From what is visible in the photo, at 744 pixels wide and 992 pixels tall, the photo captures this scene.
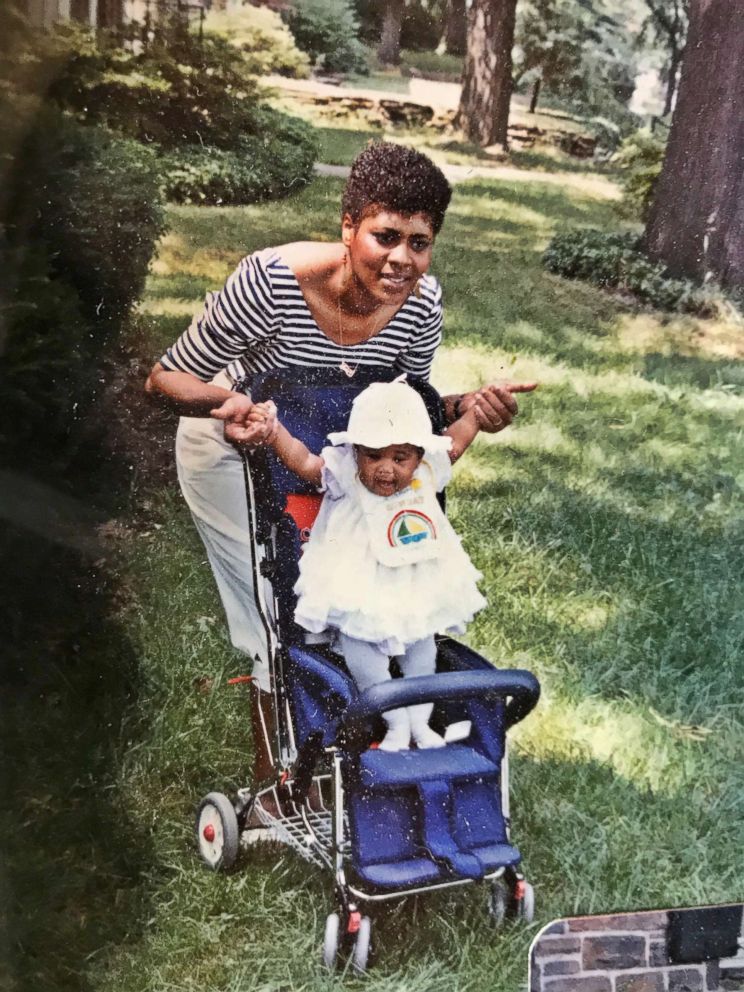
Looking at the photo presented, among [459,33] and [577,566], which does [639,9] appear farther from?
[577,566]

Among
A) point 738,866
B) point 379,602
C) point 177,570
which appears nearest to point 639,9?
point 379,602

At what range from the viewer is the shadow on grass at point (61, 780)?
248cm

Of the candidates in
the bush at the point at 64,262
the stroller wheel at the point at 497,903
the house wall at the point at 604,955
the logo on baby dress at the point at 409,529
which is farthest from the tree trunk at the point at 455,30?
the house wall at the point at 604,955

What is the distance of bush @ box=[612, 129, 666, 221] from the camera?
2.77m

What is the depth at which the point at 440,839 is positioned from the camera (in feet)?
8.04

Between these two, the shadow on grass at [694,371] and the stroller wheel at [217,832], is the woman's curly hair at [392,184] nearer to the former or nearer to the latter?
the shadow on grass at [694,371]

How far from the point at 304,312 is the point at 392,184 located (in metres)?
0.37

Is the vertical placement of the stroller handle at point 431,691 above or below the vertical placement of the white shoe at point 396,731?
above

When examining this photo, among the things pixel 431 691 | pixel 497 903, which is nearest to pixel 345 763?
pixel 431 691

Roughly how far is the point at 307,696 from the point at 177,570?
438 mm

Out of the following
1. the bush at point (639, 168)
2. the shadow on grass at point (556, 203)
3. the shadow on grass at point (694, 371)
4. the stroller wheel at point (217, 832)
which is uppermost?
the bush at point (639, 168)

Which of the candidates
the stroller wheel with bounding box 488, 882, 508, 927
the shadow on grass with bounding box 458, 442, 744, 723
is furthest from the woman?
the stroller wheel with bounding box 488, 882, 508, 927

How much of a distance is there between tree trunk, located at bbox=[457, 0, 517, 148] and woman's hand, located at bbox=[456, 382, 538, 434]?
613 mm

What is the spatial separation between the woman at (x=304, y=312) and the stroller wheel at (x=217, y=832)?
0.69 meters
